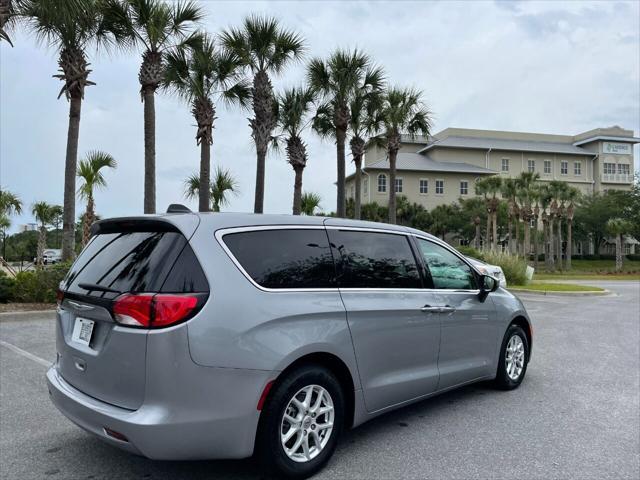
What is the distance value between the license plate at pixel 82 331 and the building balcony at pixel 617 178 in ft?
247

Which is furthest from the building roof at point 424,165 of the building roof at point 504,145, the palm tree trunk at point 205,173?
the palm tree trunk at point 205,173

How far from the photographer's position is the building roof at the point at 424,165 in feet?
181

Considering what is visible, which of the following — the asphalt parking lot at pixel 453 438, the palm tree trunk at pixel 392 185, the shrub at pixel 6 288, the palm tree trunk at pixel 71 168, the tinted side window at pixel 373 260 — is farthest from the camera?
the palm tree trunk at pixel 392 185

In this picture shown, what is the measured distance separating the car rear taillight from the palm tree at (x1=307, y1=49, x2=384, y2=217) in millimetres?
20314

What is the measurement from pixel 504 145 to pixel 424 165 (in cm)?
1339

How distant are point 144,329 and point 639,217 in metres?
66.8

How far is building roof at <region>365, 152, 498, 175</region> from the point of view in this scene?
55094mm

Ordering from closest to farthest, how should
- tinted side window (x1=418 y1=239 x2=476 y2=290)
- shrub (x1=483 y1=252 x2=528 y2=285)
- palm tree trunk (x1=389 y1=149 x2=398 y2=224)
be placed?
tinted side window (x1=418 y1=239 x2=476 y2=290) → shrub (x1=483 y1=252 x2=528 y2=285) → palm tree trunk (x1=389 y1=149 x2=398 y2=224)

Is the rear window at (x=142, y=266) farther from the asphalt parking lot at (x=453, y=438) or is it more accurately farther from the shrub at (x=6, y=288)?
the shrub at (x=6, y=288)

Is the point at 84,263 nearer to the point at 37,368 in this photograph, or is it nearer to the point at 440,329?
the point at 440,329

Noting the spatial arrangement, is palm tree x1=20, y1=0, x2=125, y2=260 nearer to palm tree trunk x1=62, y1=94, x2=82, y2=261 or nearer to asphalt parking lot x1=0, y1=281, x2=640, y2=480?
palm tree trunk x1=62, y1=94, x2=82, y2=261

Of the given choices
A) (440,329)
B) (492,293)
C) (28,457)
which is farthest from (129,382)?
(492,293)

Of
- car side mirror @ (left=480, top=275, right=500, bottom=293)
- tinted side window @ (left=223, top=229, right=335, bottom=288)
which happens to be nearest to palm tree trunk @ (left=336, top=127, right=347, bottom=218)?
car side mirror @ (left=480, top=275, right=500, bottom=293)

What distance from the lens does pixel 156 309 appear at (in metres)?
2.82
